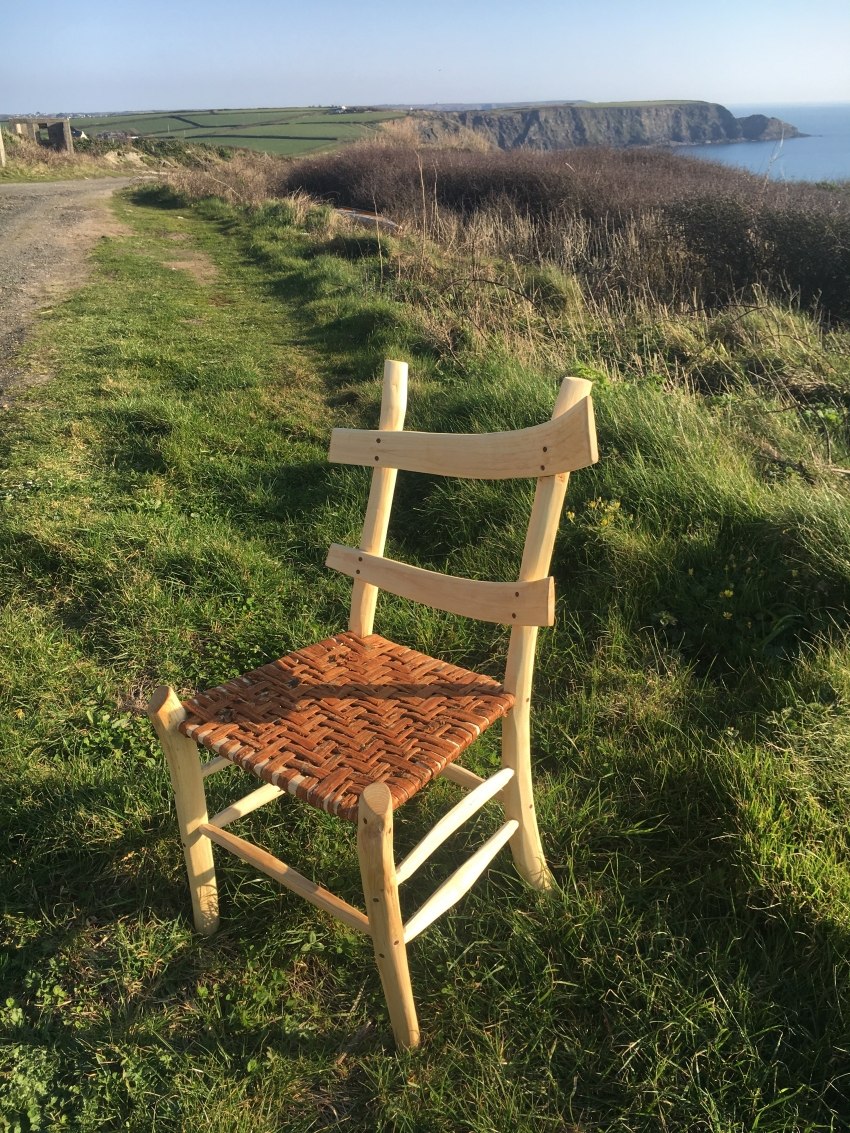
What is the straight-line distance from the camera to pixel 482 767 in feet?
7.82

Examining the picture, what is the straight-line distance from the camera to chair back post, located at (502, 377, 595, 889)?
167 centimetres

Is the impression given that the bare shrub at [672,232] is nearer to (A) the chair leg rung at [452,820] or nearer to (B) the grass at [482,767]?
(B) the grass at [482,767]

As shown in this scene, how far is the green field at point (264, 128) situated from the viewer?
38.7 m

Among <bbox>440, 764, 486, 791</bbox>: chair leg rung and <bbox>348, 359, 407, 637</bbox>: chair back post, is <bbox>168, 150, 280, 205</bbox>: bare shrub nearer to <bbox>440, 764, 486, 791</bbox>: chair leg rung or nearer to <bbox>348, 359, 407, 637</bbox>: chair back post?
<bbox>348, 359, 407, 637</bbox>: chair back post

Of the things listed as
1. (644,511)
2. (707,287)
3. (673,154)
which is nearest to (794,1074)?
(644,511)

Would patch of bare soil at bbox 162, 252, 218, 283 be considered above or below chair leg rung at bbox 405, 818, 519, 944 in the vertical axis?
above

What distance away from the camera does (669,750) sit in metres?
2.22

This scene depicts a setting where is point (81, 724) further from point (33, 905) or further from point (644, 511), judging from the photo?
point (644, 511)

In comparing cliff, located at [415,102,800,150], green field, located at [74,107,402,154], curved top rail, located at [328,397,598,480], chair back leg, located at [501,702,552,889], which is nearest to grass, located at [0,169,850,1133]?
chair back leg, located at [501,702,552,889]

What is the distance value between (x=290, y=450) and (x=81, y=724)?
2499 mm

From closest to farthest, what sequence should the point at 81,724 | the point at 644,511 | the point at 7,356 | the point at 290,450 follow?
the point at 81,724
the point at 644,511
the point at 290,450
the point at 7,356

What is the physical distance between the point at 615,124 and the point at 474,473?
4038 centimetres

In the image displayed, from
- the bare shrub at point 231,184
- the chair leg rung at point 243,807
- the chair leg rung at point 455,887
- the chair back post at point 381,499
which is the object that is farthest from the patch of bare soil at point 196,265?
the chair leg rung at point 455,887

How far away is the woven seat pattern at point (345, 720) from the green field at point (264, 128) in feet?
94.5
